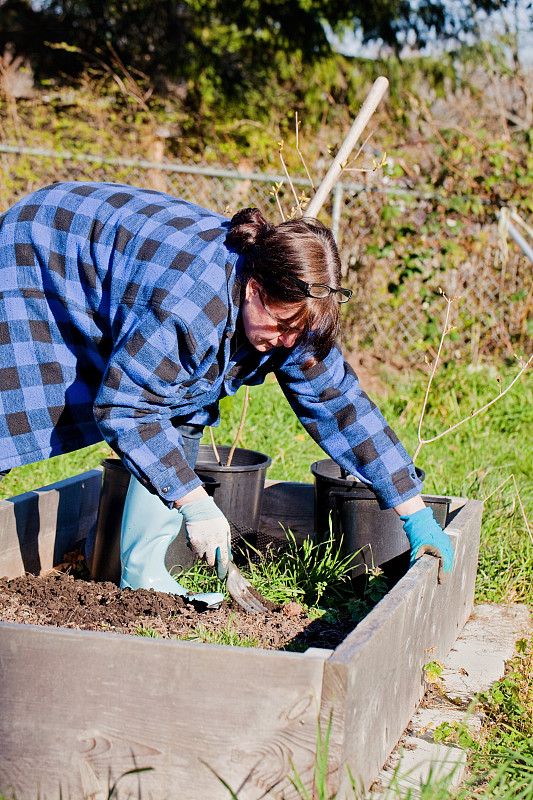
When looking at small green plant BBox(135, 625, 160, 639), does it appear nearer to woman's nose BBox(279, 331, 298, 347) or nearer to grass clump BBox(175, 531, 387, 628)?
grass clump BBox(175, 531, 387, 628)

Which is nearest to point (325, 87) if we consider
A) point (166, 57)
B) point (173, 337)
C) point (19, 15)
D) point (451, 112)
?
point (166, 57)

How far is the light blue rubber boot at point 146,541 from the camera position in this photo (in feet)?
7.89

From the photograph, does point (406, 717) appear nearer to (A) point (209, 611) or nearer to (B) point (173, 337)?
(A) point (209, 611)

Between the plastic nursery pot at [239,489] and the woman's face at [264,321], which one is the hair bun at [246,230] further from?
the plastic nursery pot at [239,489]

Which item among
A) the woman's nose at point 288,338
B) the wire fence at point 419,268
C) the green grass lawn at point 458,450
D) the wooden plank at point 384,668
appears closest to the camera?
the wooden plank at point 384,668

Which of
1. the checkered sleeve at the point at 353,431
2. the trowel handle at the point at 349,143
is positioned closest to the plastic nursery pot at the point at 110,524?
the checkered sleeve at the point at 353,431

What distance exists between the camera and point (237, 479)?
2764mm

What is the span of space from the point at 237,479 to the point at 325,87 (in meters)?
6.81

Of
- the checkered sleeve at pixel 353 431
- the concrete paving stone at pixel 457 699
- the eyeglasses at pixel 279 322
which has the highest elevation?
the eyeglasses at pixel 279 322

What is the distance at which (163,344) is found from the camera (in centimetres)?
190

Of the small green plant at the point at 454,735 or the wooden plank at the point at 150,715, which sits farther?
the small green plant at the point at 454,735

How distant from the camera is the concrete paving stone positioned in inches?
67.0

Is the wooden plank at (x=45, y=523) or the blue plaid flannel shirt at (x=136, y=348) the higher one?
the blue plaid flannel shirt at (x=136, y=348)

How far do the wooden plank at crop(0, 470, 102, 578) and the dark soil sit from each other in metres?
0.19
